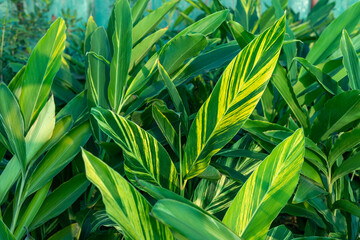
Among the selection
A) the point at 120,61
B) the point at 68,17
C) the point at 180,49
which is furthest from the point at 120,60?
the point at 68,17

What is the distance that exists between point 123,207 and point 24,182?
291mm

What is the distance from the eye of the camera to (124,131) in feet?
2.09

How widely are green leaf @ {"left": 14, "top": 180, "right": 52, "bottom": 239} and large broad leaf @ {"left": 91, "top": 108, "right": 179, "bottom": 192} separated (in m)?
0.19

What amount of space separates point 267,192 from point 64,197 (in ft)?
1.28

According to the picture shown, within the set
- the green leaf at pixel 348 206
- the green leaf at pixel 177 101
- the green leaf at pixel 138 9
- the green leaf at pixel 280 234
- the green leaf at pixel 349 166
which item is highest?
the green leaf at pixel 138 9

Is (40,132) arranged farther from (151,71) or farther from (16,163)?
(151,71)

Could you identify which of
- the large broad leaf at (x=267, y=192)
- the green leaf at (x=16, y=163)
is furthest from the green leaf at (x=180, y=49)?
the large broad leaf at (x=267, y=192)

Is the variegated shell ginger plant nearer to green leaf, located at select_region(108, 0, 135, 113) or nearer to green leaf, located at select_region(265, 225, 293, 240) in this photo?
green leaf, located at select_region(265, 225, 293, 240)

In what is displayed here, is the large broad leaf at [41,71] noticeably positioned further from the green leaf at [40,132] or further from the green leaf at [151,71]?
the green leaf at [151,71]

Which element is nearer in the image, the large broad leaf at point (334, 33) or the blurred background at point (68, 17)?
the large broad leaf at point (334, 33)

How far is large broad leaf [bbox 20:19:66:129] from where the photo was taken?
74 cm

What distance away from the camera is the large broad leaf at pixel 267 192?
52 cm

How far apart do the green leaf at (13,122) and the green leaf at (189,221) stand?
332 mm

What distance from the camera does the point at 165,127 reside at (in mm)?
715
